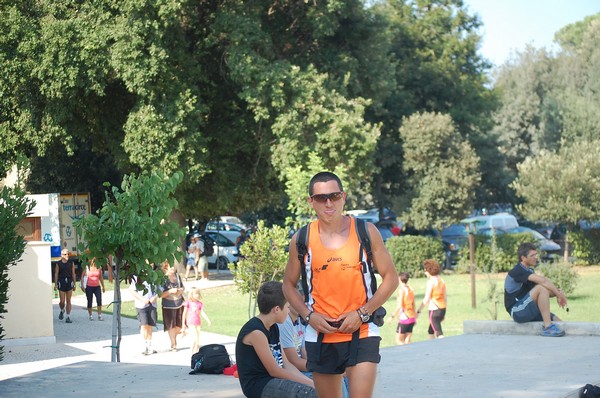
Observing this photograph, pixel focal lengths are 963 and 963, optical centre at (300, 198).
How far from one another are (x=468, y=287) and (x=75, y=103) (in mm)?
13707

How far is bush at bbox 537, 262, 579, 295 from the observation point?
943 inches

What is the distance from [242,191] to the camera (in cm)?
3509

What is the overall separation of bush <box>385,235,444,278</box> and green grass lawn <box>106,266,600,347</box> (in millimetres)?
1041

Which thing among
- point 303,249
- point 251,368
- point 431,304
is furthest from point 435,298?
point 303,249

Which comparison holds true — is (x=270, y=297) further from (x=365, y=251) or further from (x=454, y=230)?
(x=454, y=230)

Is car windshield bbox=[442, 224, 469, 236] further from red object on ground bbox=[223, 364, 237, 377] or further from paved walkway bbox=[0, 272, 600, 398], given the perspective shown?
red object on ground bbox=[223, 364, 237, 377]

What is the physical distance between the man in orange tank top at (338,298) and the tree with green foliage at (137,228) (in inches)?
286

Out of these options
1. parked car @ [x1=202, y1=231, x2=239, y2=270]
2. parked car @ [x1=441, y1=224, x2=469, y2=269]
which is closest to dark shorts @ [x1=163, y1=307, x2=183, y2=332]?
parked car @ [x1=441, y1=224, x2=469, y2=269]

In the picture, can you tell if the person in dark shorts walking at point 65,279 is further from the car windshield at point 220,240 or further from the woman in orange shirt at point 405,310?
the car windshield at point 220,240

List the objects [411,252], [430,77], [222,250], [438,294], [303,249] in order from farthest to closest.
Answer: [430,77] → [222,250] → [411,252] → [438,294] → [303,249]

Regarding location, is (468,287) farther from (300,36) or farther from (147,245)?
(147,245)

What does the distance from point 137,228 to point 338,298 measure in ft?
25.1

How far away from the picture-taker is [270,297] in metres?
7.61

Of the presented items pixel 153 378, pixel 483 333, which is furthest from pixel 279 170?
pixel 153 378
